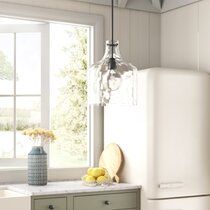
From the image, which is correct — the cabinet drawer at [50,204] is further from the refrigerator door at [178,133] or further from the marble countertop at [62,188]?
the refrigerator door at [178,133]

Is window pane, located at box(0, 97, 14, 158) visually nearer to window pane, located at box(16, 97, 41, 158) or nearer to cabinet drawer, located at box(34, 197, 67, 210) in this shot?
window pane, located at box(16, 97, 41, 158)

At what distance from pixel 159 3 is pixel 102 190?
75.7 inches

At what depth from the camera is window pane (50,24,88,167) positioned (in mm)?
5730

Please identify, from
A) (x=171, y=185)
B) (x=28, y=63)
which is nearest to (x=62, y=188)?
(x=171, y=185)

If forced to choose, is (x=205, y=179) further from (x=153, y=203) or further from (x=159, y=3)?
(x=159, y=3)

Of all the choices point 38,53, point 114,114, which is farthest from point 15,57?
point 114,114

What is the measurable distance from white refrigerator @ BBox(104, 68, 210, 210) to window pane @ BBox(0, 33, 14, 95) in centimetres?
102

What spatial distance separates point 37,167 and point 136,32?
1.61 meters

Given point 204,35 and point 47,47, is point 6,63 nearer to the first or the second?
point 47,47

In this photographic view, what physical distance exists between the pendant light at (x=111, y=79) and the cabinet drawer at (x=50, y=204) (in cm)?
116

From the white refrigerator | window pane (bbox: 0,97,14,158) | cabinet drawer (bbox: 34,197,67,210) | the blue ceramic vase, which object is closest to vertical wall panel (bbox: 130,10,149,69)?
the white refrigerator

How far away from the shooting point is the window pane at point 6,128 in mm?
4348

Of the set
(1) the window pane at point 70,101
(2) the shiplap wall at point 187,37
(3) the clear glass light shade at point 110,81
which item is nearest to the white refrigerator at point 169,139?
(2) the shiplap wall at point 187,37

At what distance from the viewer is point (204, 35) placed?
4.28m
